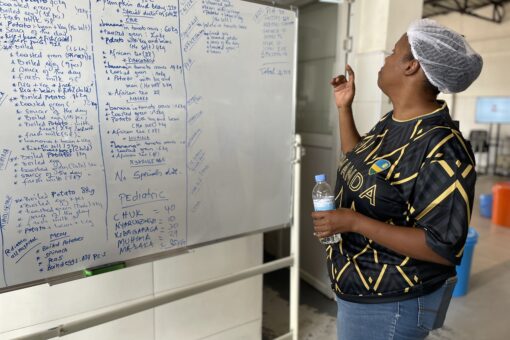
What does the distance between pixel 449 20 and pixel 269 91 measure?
375 inches

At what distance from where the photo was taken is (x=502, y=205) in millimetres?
4719

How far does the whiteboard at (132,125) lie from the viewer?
1.29 metres

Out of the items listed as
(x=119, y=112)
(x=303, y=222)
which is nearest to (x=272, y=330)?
(x=303, y=222)

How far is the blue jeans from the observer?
3.83 ft

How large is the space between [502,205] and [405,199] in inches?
177

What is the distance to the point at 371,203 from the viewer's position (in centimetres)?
117

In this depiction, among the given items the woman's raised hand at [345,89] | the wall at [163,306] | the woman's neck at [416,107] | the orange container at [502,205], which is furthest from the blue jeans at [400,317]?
the orange container at [502,205]

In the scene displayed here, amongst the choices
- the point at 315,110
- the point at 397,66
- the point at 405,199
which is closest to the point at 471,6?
the point at 315,110

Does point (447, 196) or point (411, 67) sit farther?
point (411, 67)

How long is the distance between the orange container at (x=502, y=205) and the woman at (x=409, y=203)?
13.8ft

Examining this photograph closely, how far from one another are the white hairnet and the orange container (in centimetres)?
430

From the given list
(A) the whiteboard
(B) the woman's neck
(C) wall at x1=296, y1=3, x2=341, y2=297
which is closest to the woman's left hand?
(B) the woman's neck

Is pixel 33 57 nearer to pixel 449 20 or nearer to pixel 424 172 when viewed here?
pixel 424 172

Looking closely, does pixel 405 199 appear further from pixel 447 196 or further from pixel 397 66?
pixel 397 66
